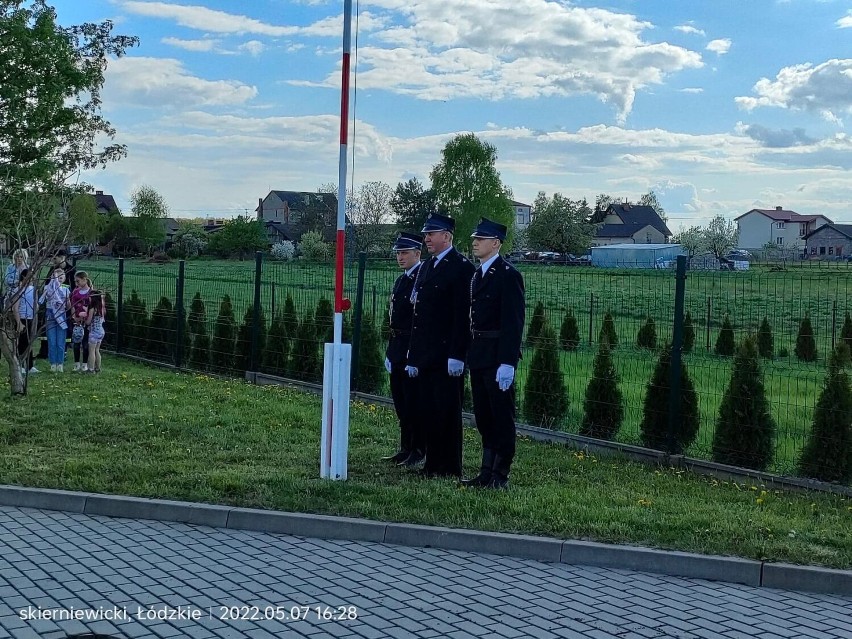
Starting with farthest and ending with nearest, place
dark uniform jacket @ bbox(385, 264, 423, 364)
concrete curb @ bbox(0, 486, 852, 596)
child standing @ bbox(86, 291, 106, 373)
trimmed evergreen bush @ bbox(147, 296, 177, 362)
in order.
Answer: trimmed evergreen bush @ bbox(147, 296, 177, 362)
child standing @ bbox(86, 291, 106, 373)
dark uniform jacket @ bbox(385, 264, 423, 364)
concrete curb @ bbox(0, 486, 852, 596)

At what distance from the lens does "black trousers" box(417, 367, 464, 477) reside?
28.5 feet

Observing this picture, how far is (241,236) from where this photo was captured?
2771 inches

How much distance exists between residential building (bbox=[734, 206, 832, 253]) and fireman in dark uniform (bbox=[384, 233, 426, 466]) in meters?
109

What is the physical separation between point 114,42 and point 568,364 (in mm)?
16914

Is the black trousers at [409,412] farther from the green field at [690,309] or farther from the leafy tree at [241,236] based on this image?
the leafy tree at [241,236]

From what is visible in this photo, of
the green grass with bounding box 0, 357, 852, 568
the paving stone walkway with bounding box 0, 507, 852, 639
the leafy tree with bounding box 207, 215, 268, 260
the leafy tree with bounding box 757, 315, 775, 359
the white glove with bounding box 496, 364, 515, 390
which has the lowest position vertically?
the paving stone walkway with bounding box 0, 507, 852, 639

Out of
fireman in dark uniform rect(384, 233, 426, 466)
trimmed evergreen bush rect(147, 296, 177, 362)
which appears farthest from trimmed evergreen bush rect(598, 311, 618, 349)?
trimmed evergreen bush rect(147, 296, 177, 362)

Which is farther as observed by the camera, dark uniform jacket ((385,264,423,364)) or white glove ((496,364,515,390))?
dark uniform jacket ((385,264,423,364))

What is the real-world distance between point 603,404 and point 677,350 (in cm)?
139

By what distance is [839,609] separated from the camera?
5680mm

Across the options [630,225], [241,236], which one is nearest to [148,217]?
[241,236]

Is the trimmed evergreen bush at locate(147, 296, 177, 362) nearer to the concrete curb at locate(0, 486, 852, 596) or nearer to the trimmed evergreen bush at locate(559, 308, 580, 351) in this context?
the trimmed evergreen bush at locate(559, 308, 580, 351)

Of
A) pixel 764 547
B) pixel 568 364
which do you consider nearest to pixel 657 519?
pixel 764 547

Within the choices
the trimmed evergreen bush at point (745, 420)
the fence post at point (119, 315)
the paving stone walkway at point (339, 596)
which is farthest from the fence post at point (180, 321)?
the paving stone walkway at point (339, 596)
